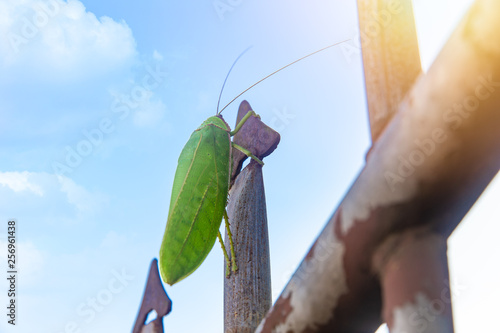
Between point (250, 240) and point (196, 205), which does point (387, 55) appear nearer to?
point (250, 240)

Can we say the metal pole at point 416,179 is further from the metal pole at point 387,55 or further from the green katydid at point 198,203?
the green katydid at point 198,203

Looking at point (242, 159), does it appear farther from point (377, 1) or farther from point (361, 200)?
point (361, 200)

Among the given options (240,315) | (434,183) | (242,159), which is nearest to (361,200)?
(434,183)

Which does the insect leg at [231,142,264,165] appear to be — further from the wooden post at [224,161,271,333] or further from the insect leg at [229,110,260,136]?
the insect leg at [229,110,260,136]

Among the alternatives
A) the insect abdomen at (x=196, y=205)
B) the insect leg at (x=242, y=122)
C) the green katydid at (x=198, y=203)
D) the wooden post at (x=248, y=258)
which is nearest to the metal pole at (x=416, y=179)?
the wooden post at (x=248, y=258)

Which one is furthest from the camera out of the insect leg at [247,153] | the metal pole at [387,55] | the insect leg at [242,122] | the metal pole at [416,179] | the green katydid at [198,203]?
the insect leg at [242,122]

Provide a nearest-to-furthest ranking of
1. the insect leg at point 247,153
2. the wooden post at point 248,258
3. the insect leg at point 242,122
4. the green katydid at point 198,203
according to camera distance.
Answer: the wooden post at point 248,258
the green katydid at point 198,203
the insect leg at point 247,153
the insect leg at point 242,122

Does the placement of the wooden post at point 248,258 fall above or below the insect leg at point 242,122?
below

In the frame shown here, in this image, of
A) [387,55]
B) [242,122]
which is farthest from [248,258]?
[387,55]
